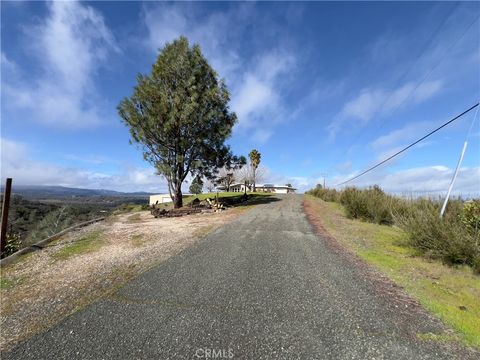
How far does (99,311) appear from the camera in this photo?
4074 millimetres

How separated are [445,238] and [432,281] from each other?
183cm

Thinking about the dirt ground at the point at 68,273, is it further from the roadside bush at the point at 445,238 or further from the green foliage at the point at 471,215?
the green foliage at the point at 471,215

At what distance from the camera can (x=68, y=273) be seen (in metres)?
6.04

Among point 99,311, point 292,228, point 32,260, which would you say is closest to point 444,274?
point 292,228

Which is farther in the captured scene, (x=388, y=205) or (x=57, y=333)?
(x=388, y=205)

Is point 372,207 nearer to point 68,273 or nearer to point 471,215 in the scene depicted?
point 471,215

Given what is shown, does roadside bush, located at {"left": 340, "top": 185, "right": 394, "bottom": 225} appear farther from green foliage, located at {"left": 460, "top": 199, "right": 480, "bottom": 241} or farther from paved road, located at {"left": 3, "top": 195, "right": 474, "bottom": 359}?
paved road, located at {"left": 3, "top": 195, "right": 474, "bottom": 359}

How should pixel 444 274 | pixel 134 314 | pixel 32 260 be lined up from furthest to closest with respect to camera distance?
pixel 32 260 → pixel 444 274 → pixel 134 314

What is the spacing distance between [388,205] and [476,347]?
11.0 m

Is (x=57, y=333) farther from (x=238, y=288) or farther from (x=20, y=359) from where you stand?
(x=238, y=288)

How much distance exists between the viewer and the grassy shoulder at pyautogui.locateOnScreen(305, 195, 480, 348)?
150 inches
